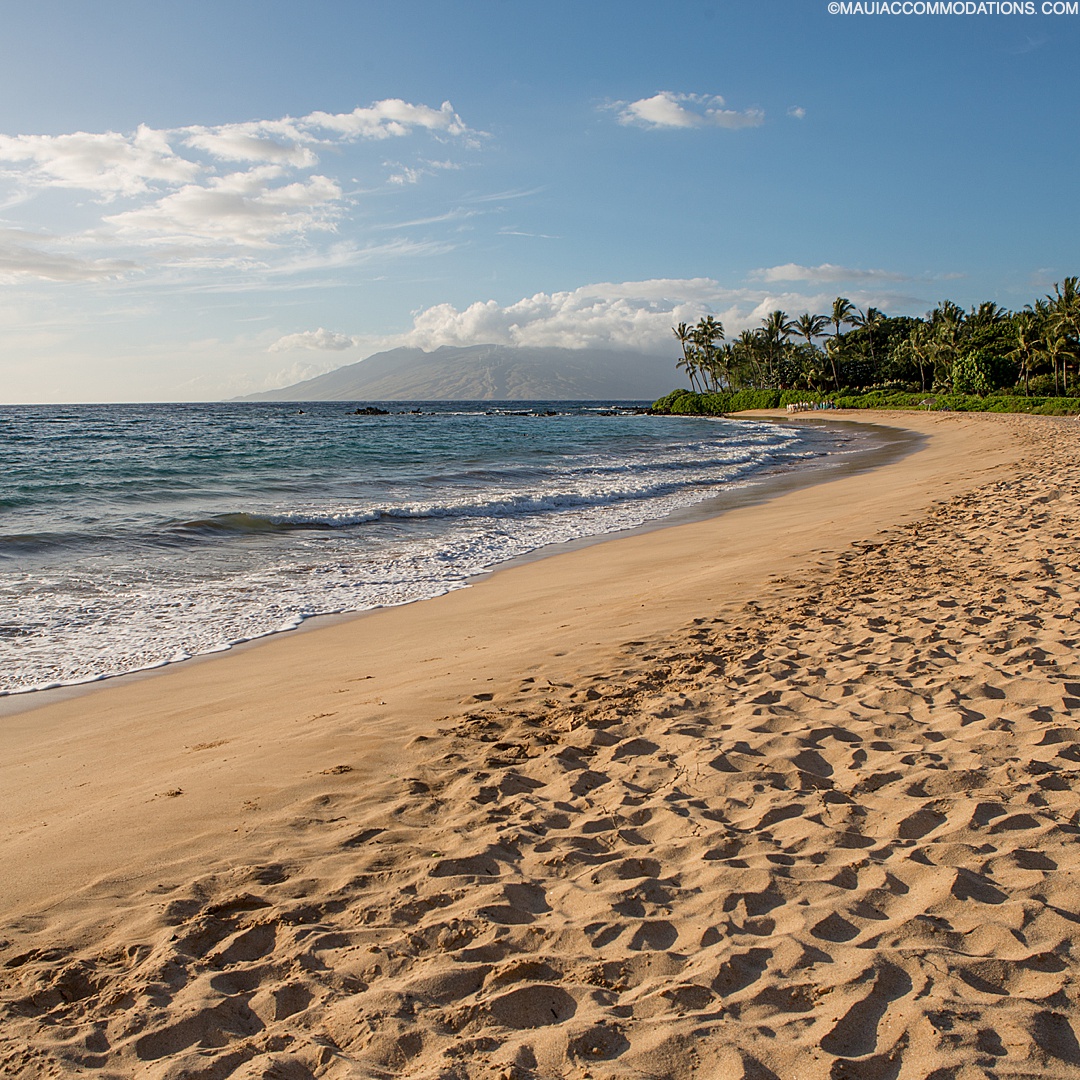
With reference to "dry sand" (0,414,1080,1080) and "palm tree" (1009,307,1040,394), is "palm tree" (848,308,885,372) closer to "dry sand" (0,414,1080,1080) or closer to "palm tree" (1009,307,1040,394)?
"palm tree" (1009,307,1040,394)

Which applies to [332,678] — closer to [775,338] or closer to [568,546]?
[568,546]

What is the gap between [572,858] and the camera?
141 inches

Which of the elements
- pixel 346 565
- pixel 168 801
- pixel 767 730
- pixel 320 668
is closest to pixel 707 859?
pixel 767 730

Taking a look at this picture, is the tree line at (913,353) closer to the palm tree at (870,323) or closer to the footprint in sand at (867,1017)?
the palm tree at (870,323)

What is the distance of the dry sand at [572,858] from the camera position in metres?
2.54

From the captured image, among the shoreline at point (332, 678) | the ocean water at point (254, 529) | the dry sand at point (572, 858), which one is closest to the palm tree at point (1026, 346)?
the ocean water at point (254, 529)

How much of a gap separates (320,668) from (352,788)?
2.67m

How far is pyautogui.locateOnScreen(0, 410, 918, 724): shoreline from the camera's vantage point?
6.32 metres

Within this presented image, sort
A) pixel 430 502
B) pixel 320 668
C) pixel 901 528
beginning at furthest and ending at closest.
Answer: pixel 430 502 → pixel 901 528 → pixel 320 668

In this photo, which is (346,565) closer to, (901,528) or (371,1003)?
(901,528)

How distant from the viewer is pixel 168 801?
14.0 ft

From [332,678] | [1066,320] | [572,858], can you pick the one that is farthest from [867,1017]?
[1066,320]

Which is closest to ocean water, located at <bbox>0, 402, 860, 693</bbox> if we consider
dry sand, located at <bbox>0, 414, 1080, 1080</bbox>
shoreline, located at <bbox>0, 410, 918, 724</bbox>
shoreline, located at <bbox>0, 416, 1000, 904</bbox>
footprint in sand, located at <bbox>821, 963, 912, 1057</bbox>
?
shoreline, located at <bbox>0, 410, 918, 724</bbox>

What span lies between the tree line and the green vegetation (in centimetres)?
11
